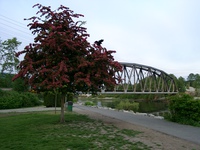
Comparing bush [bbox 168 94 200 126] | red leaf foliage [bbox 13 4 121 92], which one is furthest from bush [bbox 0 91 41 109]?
bush [bbox 168 94 200 126]

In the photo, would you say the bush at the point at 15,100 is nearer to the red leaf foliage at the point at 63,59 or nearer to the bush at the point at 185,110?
the red leaf foliage at the point at 63,59

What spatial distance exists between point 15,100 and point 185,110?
891 inches

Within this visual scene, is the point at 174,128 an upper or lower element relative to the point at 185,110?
lower

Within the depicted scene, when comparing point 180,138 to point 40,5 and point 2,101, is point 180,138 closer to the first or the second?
point 40,5

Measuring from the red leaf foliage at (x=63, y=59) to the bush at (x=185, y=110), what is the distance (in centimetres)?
459

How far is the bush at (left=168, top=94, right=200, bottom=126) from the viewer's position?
12861 millimetres

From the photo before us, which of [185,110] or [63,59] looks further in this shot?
[185,110]

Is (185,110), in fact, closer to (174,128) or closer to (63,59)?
(174,128)

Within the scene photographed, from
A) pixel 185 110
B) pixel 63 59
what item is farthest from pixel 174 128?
pixel 63 59

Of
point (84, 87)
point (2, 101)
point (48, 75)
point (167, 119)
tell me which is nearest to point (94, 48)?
point (84, 87)

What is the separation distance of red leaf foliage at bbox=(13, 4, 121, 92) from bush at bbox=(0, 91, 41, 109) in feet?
61.3

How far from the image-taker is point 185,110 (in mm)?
13320

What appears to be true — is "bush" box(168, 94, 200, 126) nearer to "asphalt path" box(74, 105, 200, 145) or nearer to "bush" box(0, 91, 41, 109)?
"asphalt path" box(74, 105, 200, 145)

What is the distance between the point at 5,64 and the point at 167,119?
44927 millimetres
